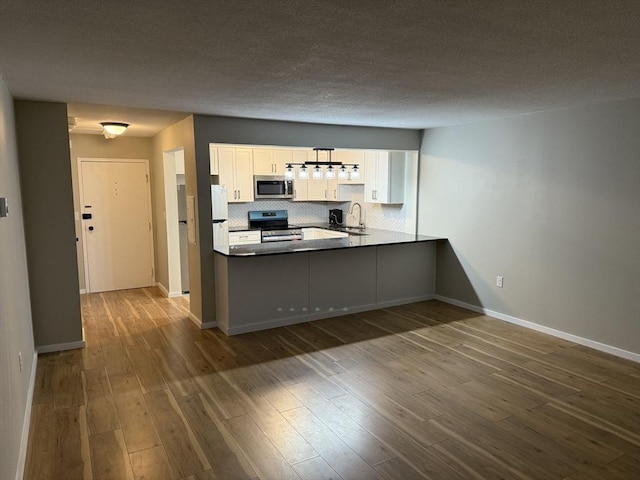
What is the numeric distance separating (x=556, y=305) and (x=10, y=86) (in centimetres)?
508

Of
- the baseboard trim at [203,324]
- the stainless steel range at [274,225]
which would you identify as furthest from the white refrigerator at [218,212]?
the stainless steel range at [274,225]

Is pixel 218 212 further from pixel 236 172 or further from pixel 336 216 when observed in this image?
pixel 336 216

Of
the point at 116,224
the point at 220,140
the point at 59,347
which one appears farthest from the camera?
the point at 116,224

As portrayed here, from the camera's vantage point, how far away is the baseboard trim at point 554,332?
3.85 metres

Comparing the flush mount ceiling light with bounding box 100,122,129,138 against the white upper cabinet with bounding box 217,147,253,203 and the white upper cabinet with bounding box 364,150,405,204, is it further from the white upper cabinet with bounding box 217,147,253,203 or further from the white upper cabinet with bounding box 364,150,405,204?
the white upper cabinet with bounding box 364,150,405,204

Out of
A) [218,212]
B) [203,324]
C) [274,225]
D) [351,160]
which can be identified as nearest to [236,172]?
A: [274,225]

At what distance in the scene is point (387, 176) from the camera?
5922mm

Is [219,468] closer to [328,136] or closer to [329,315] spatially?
[329,315]

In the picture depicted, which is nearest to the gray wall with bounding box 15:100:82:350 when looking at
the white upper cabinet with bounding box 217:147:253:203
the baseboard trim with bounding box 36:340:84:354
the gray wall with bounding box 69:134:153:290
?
the baseboard trim with bounding box 36:340:84:354

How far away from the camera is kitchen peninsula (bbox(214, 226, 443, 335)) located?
4.50 metres

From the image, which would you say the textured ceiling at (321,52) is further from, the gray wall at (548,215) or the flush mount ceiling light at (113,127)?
the flush mount ceiling light at (113,127)

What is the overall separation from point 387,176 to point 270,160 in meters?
1.97

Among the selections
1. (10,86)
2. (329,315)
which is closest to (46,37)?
(10,86)

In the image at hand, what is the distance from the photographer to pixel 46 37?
203 cm
